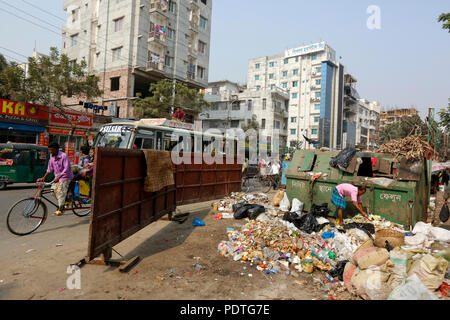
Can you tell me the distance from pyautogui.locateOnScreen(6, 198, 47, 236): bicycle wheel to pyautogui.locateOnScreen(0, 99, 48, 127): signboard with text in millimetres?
→ 15532

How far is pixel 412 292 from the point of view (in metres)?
2.72

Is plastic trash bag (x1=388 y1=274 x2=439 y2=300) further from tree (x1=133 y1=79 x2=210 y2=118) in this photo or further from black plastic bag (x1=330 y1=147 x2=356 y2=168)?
tree (x1=133 y1=79 x2=210 y2=118)

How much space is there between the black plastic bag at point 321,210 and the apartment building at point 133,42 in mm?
21010

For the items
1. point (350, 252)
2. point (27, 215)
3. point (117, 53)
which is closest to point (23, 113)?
point (117, 53)

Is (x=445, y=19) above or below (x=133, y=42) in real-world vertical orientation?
below

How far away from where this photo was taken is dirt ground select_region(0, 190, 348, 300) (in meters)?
3.21

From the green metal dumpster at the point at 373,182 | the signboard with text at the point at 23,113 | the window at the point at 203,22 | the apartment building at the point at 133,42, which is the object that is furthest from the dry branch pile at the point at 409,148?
the window at the point at 203,22

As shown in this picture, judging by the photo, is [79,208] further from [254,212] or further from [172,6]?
[172,6]

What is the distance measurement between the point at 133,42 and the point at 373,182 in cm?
2565
